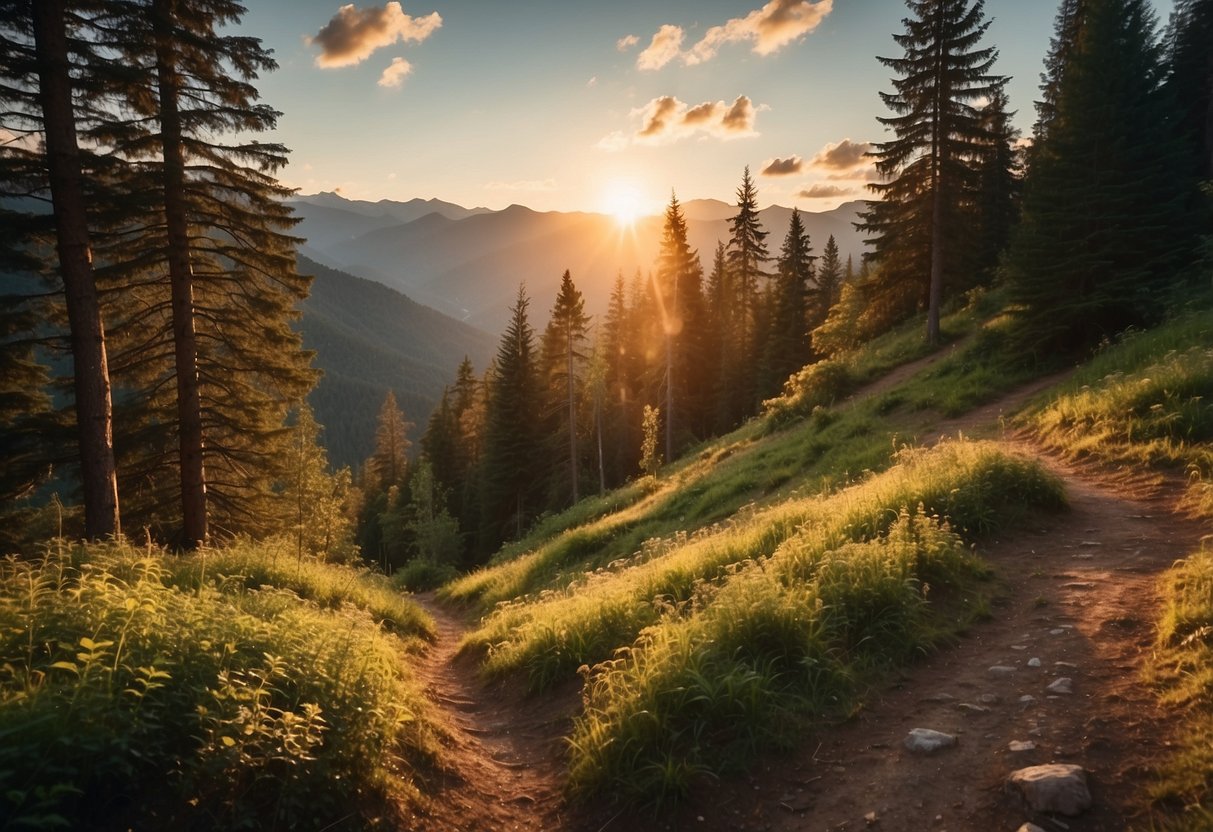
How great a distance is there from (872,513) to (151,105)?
14.0 meters

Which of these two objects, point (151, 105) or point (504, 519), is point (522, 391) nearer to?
point (504, 519)

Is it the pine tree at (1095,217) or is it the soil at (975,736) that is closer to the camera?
the soil at (975,736)

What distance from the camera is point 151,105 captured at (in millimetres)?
11211

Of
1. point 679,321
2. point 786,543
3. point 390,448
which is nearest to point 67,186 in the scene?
point 786,543

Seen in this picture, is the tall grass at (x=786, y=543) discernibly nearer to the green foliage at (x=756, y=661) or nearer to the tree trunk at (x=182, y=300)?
the green foliage at (x=756, y=661)

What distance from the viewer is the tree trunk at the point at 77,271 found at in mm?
9094

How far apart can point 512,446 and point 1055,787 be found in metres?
41.9

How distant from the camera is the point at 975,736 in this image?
400cm

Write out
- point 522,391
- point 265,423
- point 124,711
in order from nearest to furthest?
point 124,711 → point 265,423 → point 522,391

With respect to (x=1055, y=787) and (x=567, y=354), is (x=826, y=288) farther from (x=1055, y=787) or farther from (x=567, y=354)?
(x=1055, y=787)

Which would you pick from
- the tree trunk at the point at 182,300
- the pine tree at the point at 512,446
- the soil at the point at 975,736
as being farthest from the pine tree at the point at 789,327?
the soil at the point at 975,736

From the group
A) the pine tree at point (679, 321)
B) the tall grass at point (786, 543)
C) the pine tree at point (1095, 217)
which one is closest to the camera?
the tall grass at point (786, 543)

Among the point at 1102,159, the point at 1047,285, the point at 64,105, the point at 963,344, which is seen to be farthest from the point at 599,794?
the point at 963,344

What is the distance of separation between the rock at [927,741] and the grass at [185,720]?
11.2 ft
